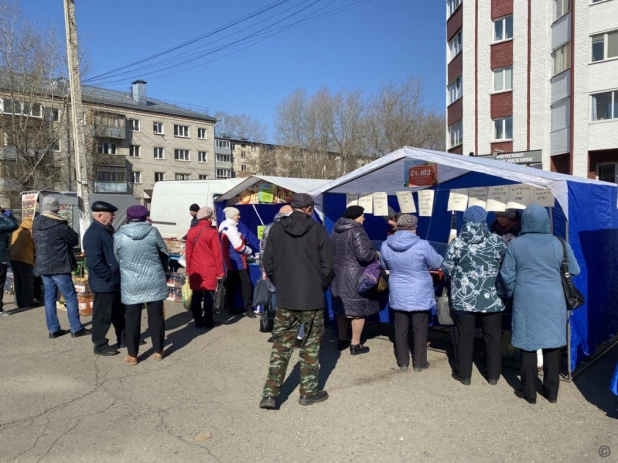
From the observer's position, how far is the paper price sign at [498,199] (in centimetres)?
572

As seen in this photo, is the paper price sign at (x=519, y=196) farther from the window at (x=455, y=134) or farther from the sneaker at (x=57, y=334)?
the window at (x=455, y=134)

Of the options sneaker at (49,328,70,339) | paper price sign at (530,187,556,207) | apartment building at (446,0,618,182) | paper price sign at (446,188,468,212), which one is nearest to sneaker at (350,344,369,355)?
paper price sign at (446,188,468,212)

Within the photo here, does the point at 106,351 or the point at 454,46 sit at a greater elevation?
the point at 454,46

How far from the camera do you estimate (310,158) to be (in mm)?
43781

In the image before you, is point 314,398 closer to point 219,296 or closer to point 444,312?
point 444,312

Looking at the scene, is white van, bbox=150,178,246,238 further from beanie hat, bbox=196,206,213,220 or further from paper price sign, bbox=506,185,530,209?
paper price sign, bbox=506,185,530,209

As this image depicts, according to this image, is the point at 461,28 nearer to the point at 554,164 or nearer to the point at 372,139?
the point at 554,164

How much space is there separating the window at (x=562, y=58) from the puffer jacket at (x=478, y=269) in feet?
69.5

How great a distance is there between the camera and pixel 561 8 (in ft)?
74.4

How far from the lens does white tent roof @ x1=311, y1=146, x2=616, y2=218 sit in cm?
486

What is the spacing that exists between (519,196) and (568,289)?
1.52 metres

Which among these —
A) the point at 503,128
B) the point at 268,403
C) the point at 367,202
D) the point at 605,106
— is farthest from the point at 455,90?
the point at 268,403

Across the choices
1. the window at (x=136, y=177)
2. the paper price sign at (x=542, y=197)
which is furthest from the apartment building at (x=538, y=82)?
the window at (x=136, y=177)

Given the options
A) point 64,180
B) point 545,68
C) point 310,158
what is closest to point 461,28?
point 545,68
